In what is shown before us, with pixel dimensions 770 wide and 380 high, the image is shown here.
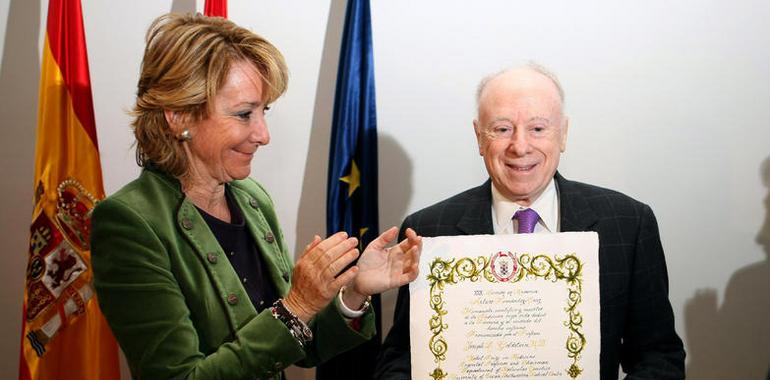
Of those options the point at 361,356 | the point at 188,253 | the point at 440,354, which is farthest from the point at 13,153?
the point at 440,354

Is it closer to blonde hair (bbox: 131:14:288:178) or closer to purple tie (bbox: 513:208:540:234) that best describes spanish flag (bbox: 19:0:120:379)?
blonde hair (bbox: 131:14:288:178)

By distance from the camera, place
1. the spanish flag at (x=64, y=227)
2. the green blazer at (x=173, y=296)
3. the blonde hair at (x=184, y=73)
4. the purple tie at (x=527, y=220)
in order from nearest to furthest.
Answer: the green blazer at (x=173, y=296)
the blonde hair at (x=184, y=73)
the purple tie at (x=527, y=220)
the spanish flag at (x=64, y=227)

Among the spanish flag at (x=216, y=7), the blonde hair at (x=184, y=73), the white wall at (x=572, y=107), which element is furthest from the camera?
the white wall at (x=572, y=107)

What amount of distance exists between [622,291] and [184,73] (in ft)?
4.37

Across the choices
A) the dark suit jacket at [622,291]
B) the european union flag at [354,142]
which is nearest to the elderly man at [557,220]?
the dark suit jacket at [622,291]

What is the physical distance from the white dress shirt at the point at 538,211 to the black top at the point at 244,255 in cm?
71

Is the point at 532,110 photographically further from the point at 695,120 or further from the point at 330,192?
the point at 695,120

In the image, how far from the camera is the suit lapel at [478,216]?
90.5 inches

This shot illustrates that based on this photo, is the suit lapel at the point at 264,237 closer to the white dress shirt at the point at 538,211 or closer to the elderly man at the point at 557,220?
the elderly man at the point at 557,220

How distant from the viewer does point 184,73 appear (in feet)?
6.48

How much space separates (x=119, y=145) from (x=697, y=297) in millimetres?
2919

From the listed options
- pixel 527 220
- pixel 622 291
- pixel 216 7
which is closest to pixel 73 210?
pixel 216 7

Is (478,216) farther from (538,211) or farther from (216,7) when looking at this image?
(216,7)

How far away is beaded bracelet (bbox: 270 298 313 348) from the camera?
1932mm
